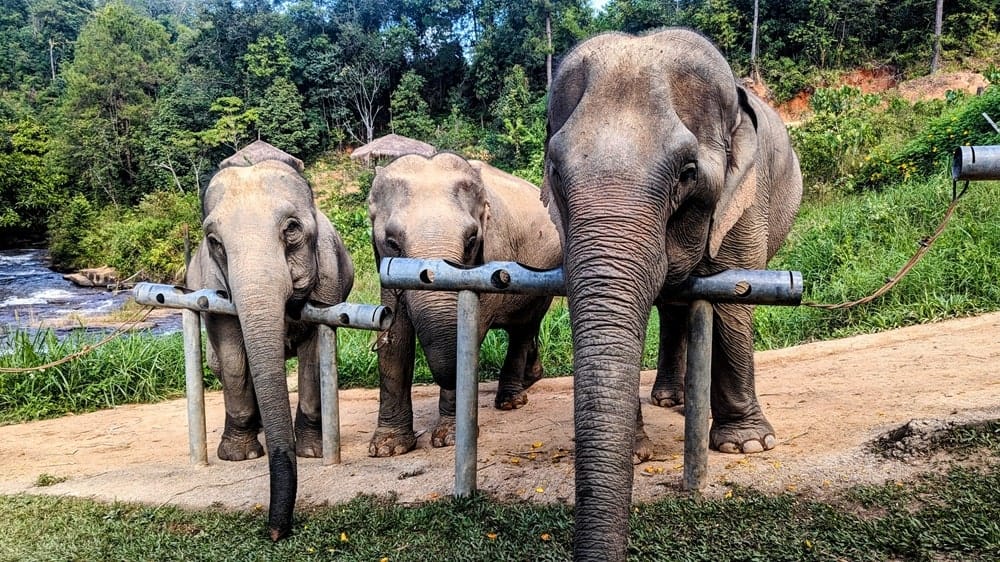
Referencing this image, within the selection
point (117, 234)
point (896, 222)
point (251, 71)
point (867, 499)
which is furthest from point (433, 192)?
point (251, 71)

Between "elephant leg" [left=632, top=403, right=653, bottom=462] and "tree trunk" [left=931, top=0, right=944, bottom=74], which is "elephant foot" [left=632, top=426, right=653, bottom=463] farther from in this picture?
"tree trunk" [left=931, top=0, right=944, bottom=74]

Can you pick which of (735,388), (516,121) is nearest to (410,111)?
(516,121)

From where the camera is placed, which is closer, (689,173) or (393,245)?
(689,173)

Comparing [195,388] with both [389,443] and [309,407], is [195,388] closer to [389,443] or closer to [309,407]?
[309,407]

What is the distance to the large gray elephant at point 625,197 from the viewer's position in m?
2.55

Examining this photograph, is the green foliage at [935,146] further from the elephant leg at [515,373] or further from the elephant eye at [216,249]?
the elephant eye at [216,249]

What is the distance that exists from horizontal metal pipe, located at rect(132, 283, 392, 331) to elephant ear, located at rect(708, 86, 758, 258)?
2.05 meters

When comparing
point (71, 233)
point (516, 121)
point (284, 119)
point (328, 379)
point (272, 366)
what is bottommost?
point (71, 233)

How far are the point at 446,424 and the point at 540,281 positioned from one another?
92.9 inches

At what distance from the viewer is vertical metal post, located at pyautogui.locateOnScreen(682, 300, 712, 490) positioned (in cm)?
362

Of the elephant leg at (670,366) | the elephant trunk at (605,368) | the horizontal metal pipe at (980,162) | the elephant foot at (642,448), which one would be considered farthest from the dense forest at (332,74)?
the elephant trunk at (605,368)

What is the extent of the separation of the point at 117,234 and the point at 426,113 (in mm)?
24170

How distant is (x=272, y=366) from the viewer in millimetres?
4031

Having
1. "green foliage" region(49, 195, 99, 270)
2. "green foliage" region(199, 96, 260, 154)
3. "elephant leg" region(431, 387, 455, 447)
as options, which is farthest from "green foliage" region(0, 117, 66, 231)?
"elephant leg" region(431, 387, 455, 447)
